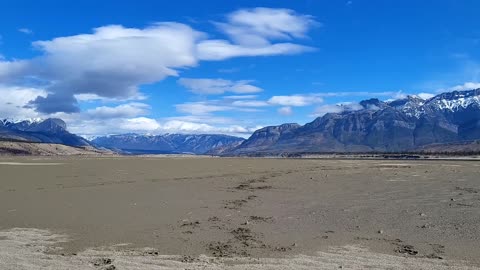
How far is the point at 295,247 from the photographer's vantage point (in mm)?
12328

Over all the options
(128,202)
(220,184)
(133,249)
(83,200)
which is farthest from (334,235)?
(220,184)

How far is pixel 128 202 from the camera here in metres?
21.3

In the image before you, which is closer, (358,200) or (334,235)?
(334,235)

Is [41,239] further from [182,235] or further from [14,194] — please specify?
[14,194]

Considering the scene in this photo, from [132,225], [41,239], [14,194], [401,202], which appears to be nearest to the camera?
[41,239]

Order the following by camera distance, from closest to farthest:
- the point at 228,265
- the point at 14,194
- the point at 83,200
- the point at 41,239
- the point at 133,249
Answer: the point at 228,265 < the point at 133,249 < the point at 41,239 < the point at 83,200 < the point at 14,194

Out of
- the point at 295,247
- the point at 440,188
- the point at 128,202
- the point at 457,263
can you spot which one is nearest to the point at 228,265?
the point at 295,247

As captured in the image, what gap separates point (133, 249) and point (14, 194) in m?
14.8

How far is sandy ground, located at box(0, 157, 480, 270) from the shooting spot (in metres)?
10.9

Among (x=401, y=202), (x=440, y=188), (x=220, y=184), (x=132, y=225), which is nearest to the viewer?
(x=132, y=225)

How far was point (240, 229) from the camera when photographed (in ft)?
48.7

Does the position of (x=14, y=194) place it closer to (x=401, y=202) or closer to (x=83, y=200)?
(x=83, y=200)

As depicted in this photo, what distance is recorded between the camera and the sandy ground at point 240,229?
10.9 meters

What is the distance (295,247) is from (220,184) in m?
18.4
